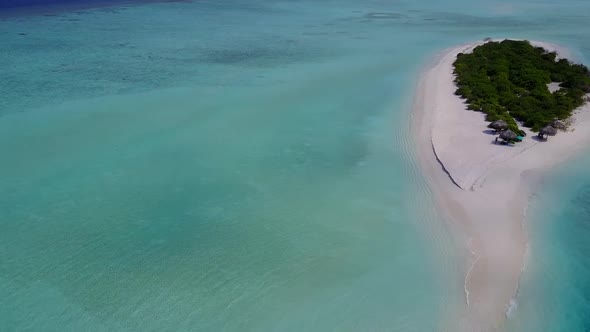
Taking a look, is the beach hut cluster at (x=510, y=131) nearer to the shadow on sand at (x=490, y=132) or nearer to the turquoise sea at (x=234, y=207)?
the shadow on sand at (x=490, y=132)

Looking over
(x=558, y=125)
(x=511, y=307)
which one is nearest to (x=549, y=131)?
(x=558, y=125)

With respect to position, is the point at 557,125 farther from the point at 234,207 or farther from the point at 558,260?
the point at 234,207

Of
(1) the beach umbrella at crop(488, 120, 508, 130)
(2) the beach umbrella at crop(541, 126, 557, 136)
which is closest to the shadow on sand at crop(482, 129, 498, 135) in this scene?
(1) the beach umbrella at crop(488, 120, 508, 130)

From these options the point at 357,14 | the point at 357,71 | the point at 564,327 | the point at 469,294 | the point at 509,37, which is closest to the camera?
the point at 564,327

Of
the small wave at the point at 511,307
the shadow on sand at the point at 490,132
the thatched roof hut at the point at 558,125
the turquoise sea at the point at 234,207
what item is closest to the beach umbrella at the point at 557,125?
the thatched roof hut at the point at 558,125

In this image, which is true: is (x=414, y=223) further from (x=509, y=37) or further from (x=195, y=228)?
(x=509, y=37)

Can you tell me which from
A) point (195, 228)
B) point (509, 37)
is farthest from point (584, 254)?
point (509, 37)
